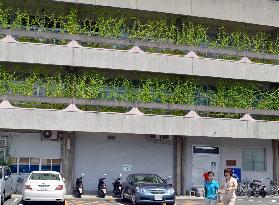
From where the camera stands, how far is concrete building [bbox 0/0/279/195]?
29.6m

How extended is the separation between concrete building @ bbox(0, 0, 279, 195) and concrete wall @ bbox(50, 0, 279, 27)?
0.07m

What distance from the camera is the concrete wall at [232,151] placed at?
33.6m

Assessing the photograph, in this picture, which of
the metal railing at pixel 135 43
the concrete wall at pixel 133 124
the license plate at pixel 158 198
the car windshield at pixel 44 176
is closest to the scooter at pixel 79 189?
the concrete wall at pixel 133 124

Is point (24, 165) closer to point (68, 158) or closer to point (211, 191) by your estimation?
point (68, 158)

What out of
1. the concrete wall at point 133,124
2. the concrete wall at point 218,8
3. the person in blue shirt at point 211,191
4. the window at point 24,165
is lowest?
the person in blue shirt at point 211,191

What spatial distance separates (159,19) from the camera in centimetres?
3438

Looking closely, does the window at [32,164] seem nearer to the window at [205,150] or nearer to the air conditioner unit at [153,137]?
the air conditioner unit at [153,137]

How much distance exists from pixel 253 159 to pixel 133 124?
10.0 meters

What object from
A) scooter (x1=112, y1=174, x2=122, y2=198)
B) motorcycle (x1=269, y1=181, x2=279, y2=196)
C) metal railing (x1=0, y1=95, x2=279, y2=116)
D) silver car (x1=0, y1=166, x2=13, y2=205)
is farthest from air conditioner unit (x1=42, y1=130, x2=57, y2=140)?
motorcycle (x1=269, y1=181, x2=279, y2=196)

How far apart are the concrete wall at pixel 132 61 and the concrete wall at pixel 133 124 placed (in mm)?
3056

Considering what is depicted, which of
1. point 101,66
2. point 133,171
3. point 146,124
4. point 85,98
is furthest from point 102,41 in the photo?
point 133,171

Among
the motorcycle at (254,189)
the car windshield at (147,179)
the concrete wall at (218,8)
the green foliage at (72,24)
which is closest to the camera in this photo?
the car windshield at (147,179)

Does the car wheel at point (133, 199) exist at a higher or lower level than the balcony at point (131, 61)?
lower

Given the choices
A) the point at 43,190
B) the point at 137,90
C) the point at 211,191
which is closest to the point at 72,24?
the point at 137,90
